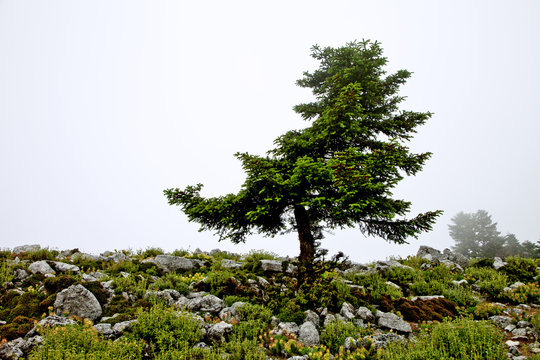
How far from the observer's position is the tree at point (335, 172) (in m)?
8.25

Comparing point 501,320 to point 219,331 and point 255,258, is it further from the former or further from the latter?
point 255,258

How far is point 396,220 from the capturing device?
9.63 metres

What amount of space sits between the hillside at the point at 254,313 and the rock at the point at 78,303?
0.02 meters

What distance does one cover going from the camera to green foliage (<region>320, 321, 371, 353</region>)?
606 centimetres

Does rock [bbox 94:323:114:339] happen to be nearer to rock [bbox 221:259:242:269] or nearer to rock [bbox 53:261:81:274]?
rock [bbox 53:261:81:274]

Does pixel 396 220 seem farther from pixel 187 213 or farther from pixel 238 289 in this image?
pixel 187 213

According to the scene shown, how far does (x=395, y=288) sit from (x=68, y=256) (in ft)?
45.3

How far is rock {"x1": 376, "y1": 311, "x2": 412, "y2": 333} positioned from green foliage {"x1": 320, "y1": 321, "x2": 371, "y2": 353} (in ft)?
2.21

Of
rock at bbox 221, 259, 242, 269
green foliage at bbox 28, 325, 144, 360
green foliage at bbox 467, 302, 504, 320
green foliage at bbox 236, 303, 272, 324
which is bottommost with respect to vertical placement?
green foliage at bbox 28, 325, 144, 360

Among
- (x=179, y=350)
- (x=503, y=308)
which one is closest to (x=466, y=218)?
(x=503, y=308)

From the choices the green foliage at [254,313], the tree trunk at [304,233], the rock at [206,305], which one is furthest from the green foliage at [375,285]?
the rock at [206,305]

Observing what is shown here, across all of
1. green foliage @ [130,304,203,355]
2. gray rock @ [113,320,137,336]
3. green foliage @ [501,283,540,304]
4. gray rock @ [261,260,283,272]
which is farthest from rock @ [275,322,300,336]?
green foliage @ [501,283,540,304]

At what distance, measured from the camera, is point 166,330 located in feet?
19.1

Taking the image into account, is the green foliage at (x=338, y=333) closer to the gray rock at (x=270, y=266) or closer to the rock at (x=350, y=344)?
the rock at (x=350, y=344)
